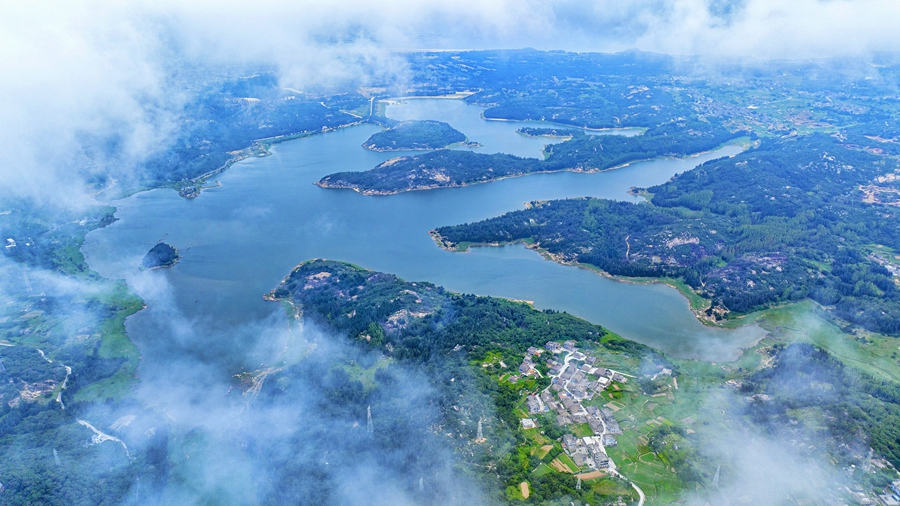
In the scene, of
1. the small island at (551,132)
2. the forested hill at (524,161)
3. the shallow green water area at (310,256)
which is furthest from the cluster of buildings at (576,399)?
the small island at (551,132)

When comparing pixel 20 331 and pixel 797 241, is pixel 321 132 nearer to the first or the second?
pixel 20 331

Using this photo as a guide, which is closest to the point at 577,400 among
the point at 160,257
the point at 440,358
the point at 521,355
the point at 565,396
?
the point at 565,396

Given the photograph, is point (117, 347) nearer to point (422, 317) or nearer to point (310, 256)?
point (310, 256)

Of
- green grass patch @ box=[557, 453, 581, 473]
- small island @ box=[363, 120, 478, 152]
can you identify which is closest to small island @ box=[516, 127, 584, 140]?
small island @ box=[363, 120, 478, 152]

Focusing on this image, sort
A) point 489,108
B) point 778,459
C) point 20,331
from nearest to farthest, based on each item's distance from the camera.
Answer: point 778,459 → point 20,331 → point 489,108

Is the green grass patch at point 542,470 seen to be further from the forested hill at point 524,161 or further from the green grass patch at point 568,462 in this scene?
the forested hill at point 524,161

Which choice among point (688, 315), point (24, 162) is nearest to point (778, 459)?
point (688, 315)
